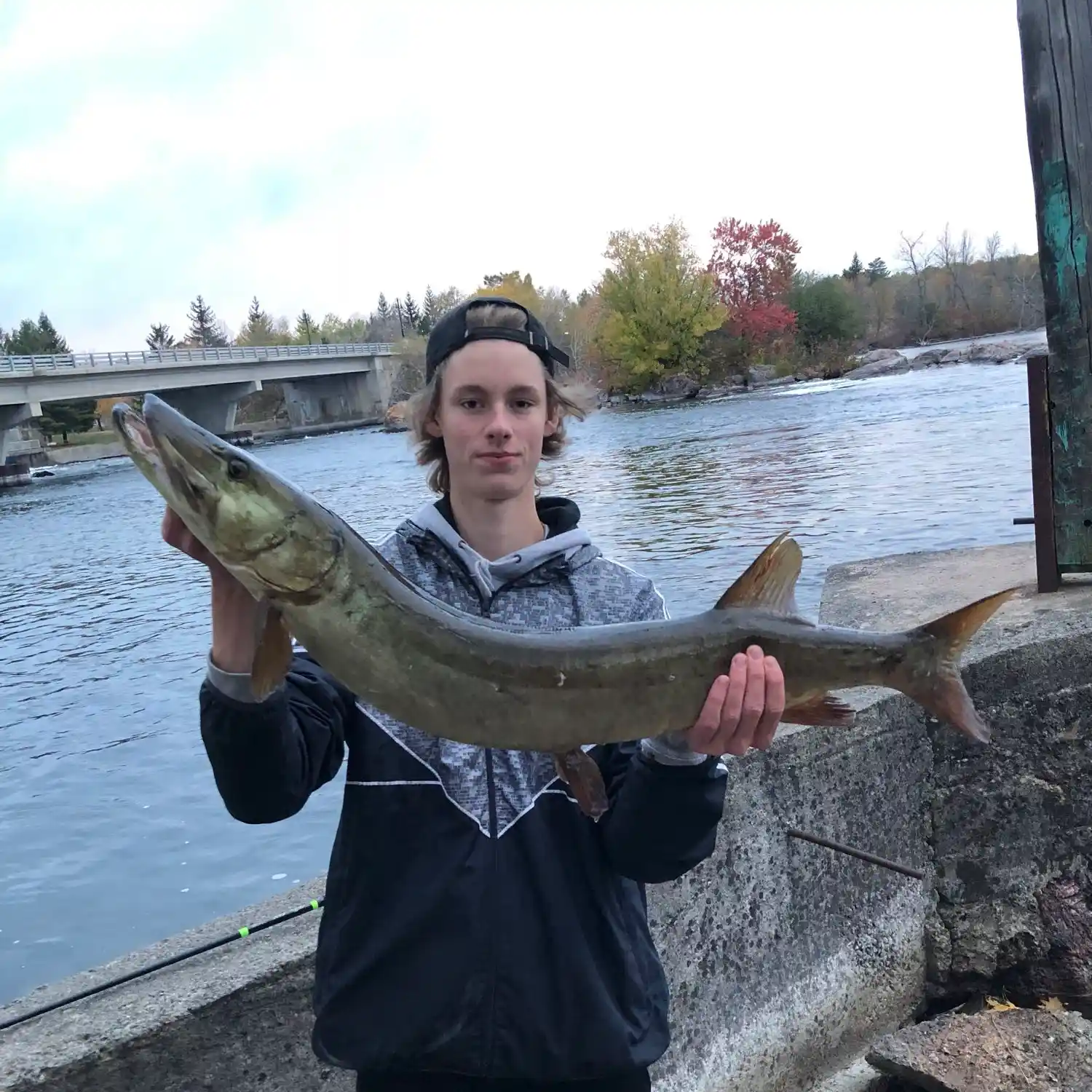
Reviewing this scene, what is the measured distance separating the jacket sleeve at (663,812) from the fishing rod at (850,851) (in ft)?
4.79

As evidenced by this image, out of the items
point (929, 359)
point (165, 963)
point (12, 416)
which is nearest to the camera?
point (165, 963)

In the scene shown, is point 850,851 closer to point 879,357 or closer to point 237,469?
point 237,469

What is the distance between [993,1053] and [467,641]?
2.46 metres

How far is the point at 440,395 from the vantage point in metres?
2.38

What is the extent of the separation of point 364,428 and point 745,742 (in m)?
61.5

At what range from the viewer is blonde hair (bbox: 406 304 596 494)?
7.75 ft

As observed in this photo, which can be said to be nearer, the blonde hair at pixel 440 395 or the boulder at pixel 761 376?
A: the blonde hair at pixel 440 395

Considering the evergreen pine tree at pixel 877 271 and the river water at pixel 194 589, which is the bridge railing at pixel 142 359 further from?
the evergreen pine tree at pixel 877 271

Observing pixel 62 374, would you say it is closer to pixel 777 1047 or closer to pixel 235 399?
pixel 235 399

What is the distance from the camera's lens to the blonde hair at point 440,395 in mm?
2363

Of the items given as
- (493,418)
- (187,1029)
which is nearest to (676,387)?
(493,418)

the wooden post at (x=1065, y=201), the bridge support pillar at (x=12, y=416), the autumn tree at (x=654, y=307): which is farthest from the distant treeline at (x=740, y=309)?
the wooden post at (x=1065, y=201)

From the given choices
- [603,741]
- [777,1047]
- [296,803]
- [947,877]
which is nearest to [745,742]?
[603,741]

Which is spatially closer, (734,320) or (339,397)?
(734,320)
